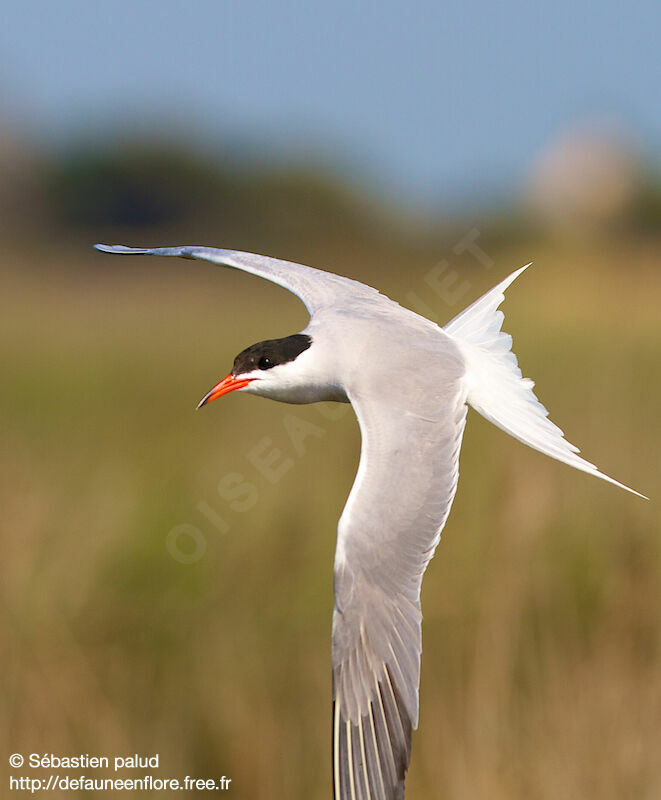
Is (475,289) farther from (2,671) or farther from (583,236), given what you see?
(2,671)

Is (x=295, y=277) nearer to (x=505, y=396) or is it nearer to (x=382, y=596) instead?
(x=505, y=396)

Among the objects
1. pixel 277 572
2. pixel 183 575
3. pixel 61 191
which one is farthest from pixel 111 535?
pixel 61 191

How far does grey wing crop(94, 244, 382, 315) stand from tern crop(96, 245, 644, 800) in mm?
147

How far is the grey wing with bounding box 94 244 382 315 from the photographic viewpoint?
272 cm

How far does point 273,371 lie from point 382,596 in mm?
607

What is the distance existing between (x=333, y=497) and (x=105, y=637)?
828mm

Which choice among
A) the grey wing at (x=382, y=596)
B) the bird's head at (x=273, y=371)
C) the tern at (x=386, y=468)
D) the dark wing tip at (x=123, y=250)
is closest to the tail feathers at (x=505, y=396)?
the tern at (x=386, y=468)

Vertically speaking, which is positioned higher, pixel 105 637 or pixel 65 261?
pixel 65 261

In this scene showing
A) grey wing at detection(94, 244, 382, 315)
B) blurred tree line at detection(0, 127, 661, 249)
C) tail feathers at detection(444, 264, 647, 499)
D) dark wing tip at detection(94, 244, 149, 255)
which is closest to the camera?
tail feathers at detection(444, 264, 647, 499)

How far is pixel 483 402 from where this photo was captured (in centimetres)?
245

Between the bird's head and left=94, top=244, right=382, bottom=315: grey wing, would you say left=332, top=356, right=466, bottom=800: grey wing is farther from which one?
left=94, top=244, right=382, bottom=315: grey wing

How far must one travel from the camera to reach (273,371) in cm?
254

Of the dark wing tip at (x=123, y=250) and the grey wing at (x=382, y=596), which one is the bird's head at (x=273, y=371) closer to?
the grey wing at (x=382, y=596)

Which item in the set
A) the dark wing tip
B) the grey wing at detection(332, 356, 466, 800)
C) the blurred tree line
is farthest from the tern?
the blurred tree line
